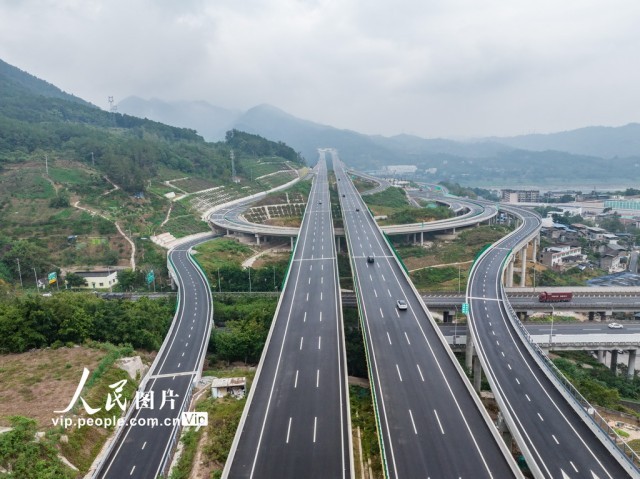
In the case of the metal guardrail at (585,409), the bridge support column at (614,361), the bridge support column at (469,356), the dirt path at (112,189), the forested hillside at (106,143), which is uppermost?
the forested hillside at (106,143)

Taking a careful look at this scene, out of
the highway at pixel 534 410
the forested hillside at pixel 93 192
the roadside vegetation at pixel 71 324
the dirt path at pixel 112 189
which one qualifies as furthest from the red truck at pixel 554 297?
the dirt path at pixel 112 189

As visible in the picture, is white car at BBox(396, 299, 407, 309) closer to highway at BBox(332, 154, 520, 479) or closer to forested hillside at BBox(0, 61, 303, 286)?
highway at BBox(332, 154, 520, 479)

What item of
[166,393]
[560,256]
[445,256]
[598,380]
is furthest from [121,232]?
[560,256]

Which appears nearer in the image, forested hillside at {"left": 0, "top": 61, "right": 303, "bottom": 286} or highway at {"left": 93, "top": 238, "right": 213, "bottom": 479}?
highway at {"left": 93, "top": 238, "right": 213, "bottom": 479}

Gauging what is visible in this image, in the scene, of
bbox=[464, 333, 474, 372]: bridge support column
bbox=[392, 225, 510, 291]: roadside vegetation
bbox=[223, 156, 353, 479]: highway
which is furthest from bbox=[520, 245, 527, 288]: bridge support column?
bbox=[223, 156, 353, 479]: highway

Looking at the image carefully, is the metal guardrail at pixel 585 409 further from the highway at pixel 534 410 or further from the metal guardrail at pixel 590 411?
the highway at pixel 534 410

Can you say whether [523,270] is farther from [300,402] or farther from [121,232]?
[121,232]
